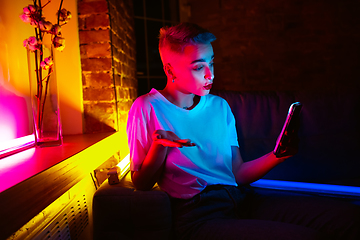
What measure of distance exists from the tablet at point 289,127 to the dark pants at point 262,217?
0.78 feet

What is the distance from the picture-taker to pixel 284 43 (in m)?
3.37

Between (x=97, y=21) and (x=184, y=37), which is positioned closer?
(x=184, y=37)

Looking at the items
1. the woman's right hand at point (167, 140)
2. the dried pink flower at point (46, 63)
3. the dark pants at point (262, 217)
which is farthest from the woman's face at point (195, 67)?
the dried pink flower at point (46, 63)

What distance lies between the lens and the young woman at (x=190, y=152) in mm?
1008

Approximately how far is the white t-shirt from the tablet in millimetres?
256

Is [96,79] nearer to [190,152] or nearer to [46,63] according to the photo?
[46,63]

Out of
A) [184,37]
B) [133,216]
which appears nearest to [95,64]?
[184,37]

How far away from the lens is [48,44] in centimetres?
141

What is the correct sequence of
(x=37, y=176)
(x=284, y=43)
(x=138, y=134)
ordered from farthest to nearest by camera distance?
(x=284, y=43) < (x=138, y=134) < (x=37, y=176)

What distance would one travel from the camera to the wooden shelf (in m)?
0.69

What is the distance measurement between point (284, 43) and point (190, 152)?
2.85 meters

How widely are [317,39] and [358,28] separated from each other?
1.91ft

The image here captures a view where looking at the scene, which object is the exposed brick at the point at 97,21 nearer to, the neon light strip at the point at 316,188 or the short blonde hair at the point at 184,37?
the short blonde hair at the point at 184,37

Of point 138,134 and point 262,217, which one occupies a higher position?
point 138,134
